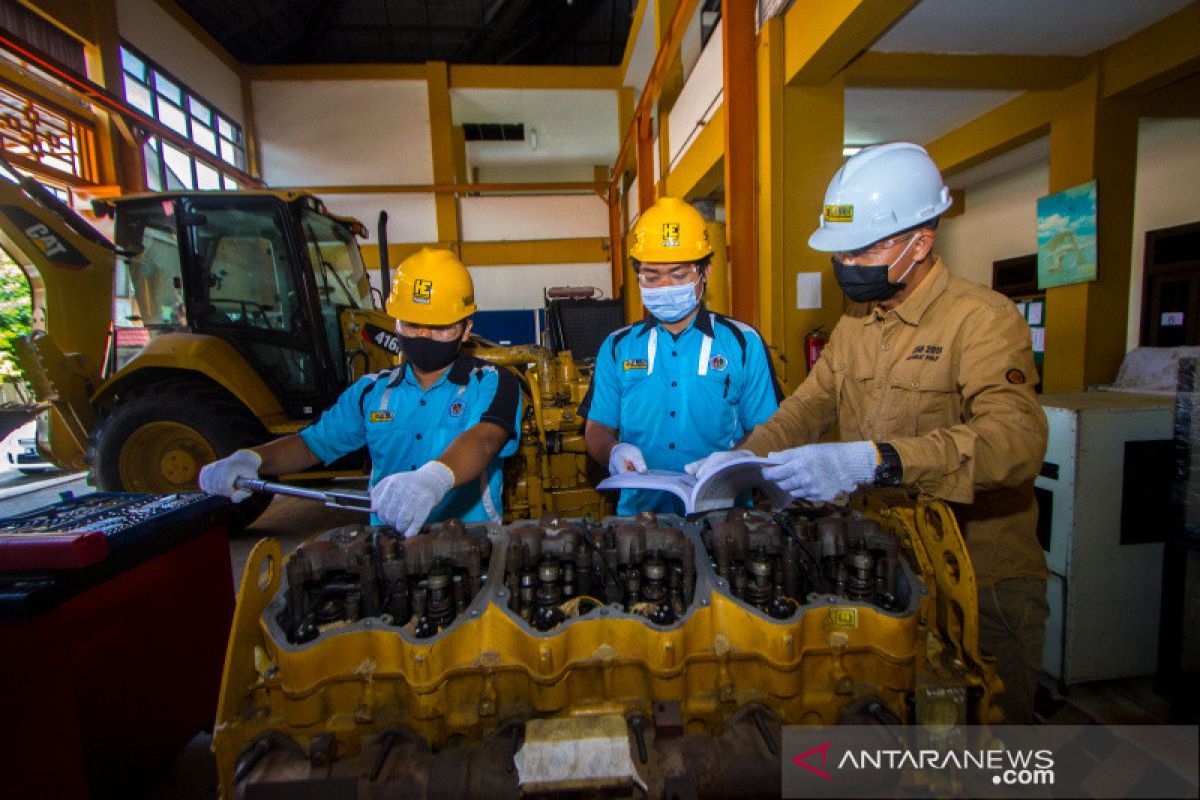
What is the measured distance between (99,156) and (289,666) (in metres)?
9.70

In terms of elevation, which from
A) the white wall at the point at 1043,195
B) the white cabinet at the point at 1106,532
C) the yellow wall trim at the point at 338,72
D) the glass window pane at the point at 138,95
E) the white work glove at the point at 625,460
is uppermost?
the yellow wall trim at the point at 338,72

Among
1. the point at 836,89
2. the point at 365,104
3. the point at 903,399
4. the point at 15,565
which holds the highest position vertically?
the point at 365,104

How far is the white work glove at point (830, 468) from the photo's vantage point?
53.5 inches

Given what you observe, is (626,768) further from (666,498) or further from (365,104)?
(365,104)

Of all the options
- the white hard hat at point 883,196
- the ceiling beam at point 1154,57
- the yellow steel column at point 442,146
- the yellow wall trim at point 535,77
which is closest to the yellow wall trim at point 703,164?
the ceiling beam at point 1154,57

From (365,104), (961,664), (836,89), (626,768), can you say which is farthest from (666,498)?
(365,104)

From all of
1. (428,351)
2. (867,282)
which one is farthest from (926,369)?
(428,351)

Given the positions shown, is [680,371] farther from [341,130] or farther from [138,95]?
[341,130]

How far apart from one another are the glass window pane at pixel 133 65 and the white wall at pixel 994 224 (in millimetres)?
12152

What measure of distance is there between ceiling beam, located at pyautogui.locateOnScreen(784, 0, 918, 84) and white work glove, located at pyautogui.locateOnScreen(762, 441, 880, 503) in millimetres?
3107

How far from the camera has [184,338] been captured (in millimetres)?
4402

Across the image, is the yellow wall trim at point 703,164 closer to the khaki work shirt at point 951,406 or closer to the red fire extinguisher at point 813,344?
the red fire extinguisher at point 813,344

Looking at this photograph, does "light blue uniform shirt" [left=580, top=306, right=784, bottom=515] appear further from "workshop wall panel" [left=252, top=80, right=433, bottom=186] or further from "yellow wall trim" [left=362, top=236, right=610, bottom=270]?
"workshop wall panel" [left=252, top=80, right=433, bottom=186]

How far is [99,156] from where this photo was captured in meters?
7.49
